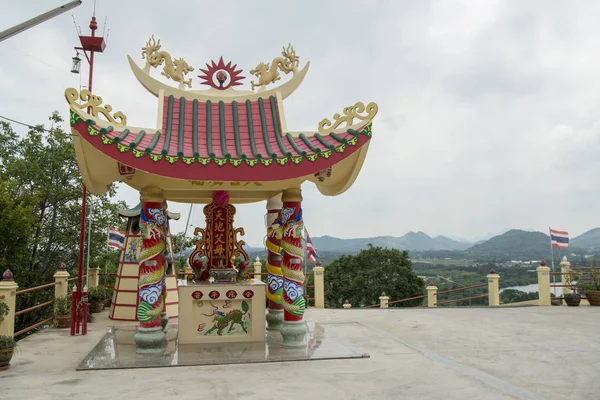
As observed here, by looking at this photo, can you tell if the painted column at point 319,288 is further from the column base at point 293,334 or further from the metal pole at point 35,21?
the metal pole at point 35,21

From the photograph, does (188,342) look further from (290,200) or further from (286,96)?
(286,96)

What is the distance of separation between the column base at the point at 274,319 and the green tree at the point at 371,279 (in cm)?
2756

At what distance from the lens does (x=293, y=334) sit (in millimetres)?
7832

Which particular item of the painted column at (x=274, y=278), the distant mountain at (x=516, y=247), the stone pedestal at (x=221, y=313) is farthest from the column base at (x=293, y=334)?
the distant mountain at (x=516, y=247)

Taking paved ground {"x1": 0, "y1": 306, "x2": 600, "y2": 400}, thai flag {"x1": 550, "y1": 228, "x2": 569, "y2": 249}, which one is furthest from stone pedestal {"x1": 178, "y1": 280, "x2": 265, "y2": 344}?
thai flag {"x1": 550, "y1": 228, "x2": 569, "y2": 249}

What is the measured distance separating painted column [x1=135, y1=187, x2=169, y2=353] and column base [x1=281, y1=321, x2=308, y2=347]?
201cm

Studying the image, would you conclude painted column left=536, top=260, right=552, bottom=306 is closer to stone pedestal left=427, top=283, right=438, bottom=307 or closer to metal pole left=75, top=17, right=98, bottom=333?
stone pedestal left=427, top=283, right=438, bottom=307

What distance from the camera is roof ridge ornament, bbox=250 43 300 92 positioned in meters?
9.23

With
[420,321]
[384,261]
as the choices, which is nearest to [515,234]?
[384,261]

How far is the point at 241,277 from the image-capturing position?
9250 mm

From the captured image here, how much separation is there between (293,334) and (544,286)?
32.2ft

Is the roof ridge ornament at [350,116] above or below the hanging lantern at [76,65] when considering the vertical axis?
below

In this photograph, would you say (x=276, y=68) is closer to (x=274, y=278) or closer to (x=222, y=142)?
(x=222, y=142)

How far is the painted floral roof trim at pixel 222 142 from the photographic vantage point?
663cm
